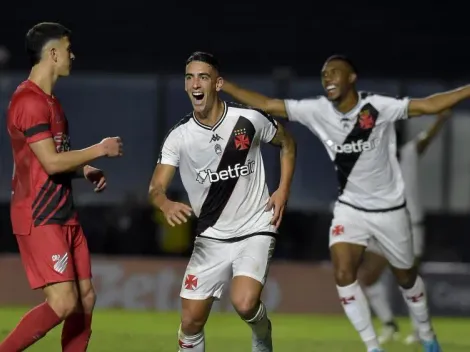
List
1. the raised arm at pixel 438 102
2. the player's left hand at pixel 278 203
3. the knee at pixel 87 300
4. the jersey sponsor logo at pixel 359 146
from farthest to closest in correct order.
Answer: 1. the jersey sponsor logo at pixel 359 146
2. the raised arm at pixel 438 102
3. the player's left hand at pixel 278 203
4. the knee at pixel 87 300

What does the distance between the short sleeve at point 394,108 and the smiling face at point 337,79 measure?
0.31 metres

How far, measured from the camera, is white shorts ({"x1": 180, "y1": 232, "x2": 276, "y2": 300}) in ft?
26.0

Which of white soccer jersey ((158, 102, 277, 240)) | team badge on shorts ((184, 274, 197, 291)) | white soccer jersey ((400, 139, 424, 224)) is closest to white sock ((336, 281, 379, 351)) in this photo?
white soccer jersey ((158, 102, 277, 240))

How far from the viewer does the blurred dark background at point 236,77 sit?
17.7m

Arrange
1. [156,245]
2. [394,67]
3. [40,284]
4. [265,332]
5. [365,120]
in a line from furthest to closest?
[394,67]
[156,245]
[365,120]
[265,332]
[40,284]

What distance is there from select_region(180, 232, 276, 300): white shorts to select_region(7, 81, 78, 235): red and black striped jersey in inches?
37.7

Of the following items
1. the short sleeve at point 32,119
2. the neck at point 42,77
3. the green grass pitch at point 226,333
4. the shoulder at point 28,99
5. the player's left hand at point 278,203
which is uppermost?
the neck at point 42,77

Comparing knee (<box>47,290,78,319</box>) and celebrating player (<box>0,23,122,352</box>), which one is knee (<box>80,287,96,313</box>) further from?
knee (<box>47,290,78,319</box>)

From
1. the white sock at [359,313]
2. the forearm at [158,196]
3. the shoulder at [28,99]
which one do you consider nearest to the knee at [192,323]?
the forearm at [158,196]

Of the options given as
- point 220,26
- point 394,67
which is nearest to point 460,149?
point 394,67

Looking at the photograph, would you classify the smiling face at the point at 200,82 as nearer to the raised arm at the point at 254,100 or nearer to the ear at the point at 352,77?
the raised arm at the point at 254,100

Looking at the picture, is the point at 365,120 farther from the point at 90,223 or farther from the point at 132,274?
the point at 90,223

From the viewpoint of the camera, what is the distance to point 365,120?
9.59 meters

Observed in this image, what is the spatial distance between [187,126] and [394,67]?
482 inches
